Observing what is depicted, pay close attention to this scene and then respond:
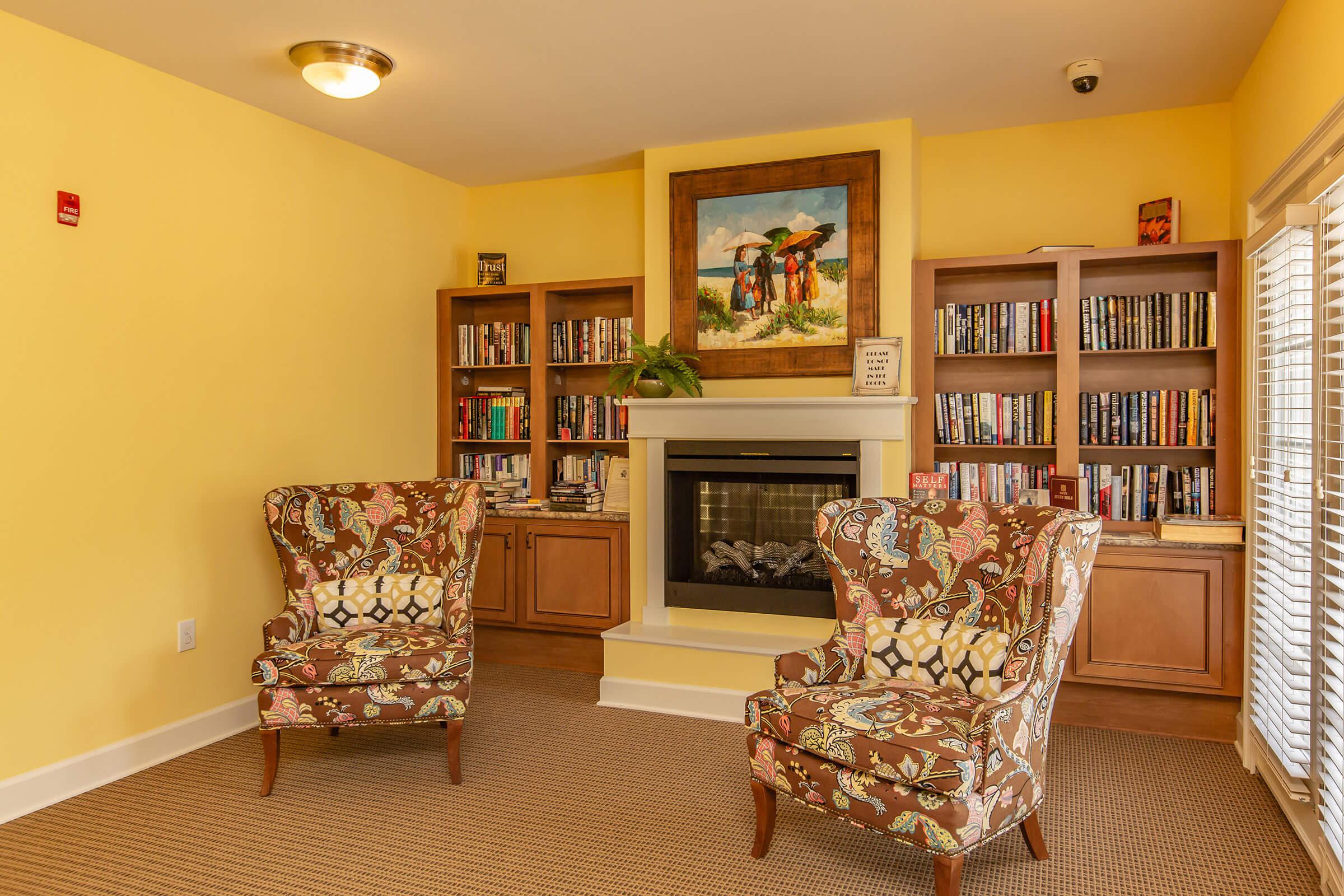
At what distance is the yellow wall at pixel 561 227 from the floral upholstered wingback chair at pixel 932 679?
2.47m

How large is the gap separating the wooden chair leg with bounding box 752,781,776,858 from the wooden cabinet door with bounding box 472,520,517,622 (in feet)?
7.47

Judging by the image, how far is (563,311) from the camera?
4.84m

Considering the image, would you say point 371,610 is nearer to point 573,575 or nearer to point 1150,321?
point 573,575

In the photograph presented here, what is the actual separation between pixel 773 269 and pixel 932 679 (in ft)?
6.92

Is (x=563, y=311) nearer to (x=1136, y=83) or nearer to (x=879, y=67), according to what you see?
(x=879, y=67)

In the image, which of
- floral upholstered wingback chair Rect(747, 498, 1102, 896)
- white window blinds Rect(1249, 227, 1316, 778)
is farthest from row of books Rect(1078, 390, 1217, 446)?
floral upholstered wingback chair Rect(747, 498, 1102, 896)

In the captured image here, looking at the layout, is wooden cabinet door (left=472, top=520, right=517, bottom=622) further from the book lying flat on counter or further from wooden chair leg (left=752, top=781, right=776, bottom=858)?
the book lying flat on counter

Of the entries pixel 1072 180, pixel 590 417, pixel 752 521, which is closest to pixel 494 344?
pixel 590 417

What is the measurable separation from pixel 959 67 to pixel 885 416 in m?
1.39

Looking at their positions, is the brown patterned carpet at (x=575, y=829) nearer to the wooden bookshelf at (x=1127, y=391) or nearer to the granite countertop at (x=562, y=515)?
the wooden bookshelf at (x=1127, y=391)

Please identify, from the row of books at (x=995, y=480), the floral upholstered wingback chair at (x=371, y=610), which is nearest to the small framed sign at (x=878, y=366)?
the row of books at (x=995, y=480)

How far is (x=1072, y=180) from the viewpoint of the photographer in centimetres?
401

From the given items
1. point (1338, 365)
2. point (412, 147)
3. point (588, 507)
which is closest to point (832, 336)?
point (588, 507)

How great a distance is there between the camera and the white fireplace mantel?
381 cm
